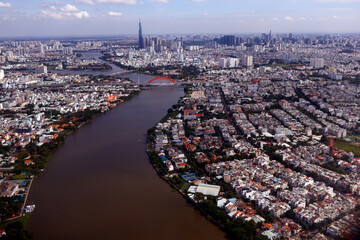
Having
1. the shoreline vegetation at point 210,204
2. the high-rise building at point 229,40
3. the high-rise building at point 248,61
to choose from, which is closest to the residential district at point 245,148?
the shoreline vegetation at point 210,204

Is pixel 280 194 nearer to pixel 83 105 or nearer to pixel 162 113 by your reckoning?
pixel 162 113

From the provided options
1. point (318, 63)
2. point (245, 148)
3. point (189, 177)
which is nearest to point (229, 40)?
point (318, 63)

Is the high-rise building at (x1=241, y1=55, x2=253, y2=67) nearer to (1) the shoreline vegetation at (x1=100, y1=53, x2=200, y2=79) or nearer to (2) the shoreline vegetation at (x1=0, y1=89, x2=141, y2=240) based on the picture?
(1) the shoreline vegetation at (x1=100, y1=53, x2=200, y2=79)

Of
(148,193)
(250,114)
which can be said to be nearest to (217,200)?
(148,193)

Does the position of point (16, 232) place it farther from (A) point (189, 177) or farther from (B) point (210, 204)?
(A) point (189, 177)

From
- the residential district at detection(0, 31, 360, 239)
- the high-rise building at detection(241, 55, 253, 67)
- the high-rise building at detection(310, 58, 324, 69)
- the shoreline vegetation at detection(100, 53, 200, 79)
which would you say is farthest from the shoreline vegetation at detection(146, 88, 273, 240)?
the high-rise building at detection(241, 55, 253, 67)

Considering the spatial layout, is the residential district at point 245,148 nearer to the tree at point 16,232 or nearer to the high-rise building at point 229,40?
the tree at point 16,232

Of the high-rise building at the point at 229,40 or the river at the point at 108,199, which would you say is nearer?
the river at the point at 108,199
